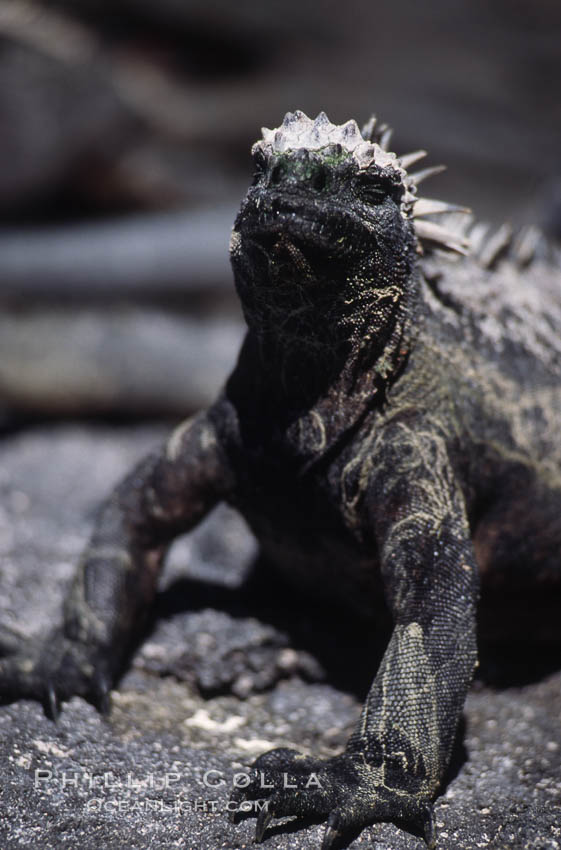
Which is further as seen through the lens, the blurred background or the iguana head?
the blurred background

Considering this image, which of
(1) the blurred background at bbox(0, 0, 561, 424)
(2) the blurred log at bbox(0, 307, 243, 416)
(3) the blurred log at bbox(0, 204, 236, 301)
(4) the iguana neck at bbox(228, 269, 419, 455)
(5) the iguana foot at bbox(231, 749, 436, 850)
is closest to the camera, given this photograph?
(5) the iguana foot at bbox(231, 749, 436, 850)

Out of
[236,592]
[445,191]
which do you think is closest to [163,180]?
[445,191]

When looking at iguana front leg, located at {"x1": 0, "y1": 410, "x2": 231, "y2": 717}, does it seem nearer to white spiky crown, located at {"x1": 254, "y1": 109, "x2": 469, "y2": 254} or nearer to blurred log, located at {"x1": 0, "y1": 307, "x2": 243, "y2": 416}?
white spiky crown, located at {"x1": 254, "y1": 109, "x2": 469, "y2": 254}

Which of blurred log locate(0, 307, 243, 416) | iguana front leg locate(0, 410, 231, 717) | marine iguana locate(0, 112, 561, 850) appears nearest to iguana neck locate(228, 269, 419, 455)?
marine iguana locate(0, 112, 561, 850)

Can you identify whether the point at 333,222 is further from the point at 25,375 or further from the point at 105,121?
the point at 105,121

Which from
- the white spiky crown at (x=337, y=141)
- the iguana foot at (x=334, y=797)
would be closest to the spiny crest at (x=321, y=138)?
the white spiky crown at (x=337, y=141)

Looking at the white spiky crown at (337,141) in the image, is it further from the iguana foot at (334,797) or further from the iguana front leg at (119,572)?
the iguana foot at (334,797)
